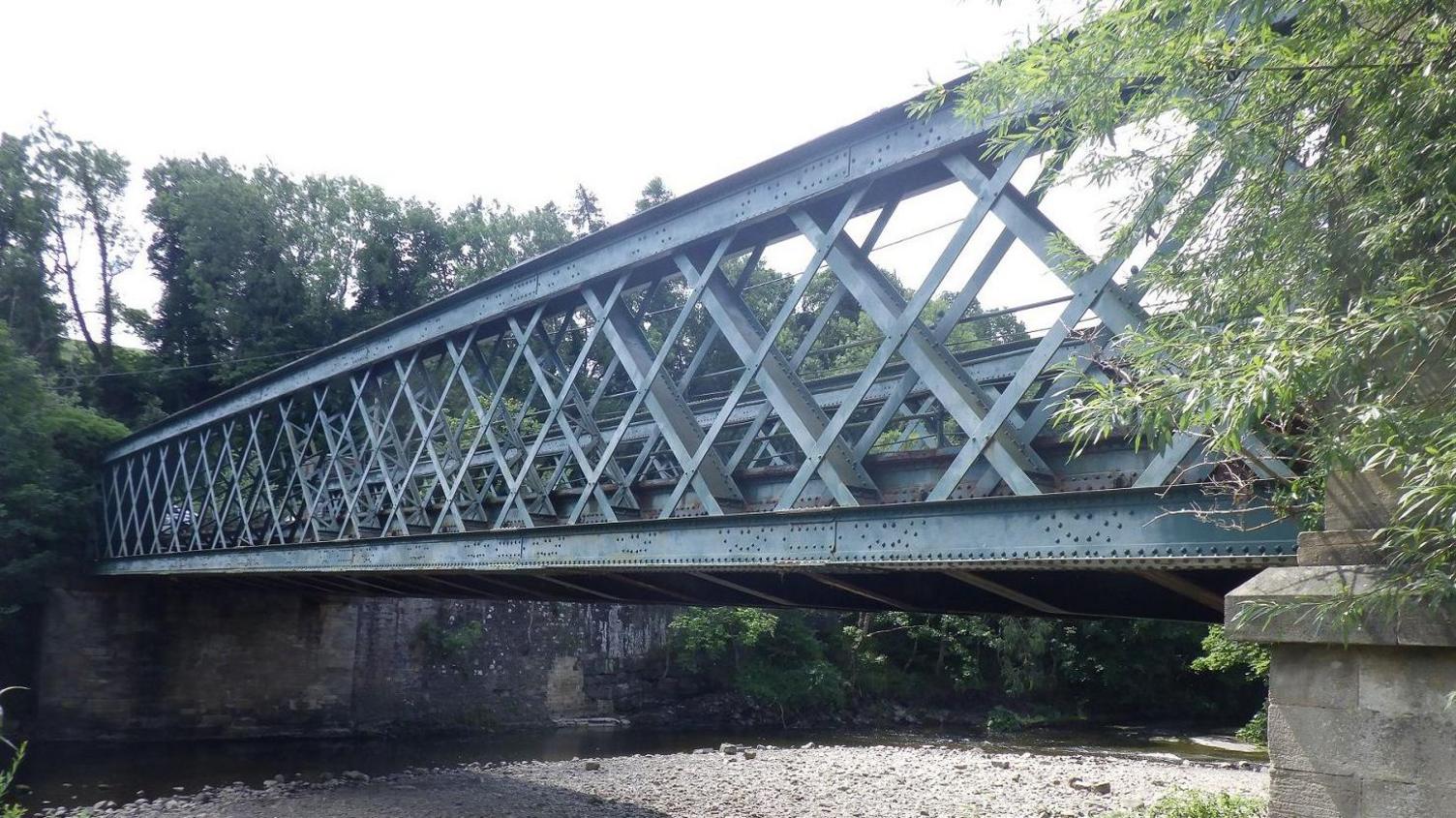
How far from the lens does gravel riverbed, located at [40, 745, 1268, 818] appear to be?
16.3 metres

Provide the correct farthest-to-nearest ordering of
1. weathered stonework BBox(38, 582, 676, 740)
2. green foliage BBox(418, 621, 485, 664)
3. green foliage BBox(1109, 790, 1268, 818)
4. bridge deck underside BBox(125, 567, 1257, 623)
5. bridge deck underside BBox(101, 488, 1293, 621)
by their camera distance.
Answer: green foliage BBox(418, 621, 485, 664) → weathered stonework BBox(38, 582, 676, 740) → green foliage BBox(1109, 790, 1268, 818) → bridge deck underside BBox(125, 567, 1257, 623) → bridge deck underside BBox(101, 488, 1293, 621)

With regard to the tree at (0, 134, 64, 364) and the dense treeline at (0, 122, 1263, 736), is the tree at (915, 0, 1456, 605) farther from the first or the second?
the tree at (0, 134, 64, 364)

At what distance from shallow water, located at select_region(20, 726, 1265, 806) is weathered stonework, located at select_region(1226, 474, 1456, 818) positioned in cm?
1850

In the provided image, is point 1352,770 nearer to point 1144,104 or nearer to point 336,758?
point 1144,104

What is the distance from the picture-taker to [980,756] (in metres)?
23.0

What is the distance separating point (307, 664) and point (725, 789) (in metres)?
14.5

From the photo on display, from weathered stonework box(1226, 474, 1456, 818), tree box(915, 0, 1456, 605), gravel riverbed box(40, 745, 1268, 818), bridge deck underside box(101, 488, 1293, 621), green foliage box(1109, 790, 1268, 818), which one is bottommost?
gravel riverbed box(40, 745, 1268, 818)

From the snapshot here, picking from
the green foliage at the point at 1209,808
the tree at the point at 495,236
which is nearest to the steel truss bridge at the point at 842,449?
the green foliage at the point at 1209,808

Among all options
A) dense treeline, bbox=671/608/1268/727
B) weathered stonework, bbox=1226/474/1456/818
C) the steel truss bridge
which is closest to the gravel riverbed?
the steel truss bridge

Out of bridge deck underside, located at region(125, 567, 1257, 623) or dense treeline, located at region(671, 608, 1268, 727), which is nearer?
bridge deck underside, located at region(125, 567, 1257, 623)

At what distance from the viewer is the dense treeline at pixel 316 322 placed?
35750mm

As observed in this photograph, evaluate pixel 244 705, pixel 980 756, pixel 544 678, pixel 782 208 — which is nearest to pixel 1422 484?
pixel 782 208

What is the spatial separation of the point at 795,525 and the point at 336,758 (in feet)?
62.4

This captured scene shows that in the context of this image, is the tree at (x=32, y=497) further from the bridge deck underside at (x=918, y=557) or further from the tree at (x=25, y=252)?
the bridge deck underside at (x=918, y=557)
